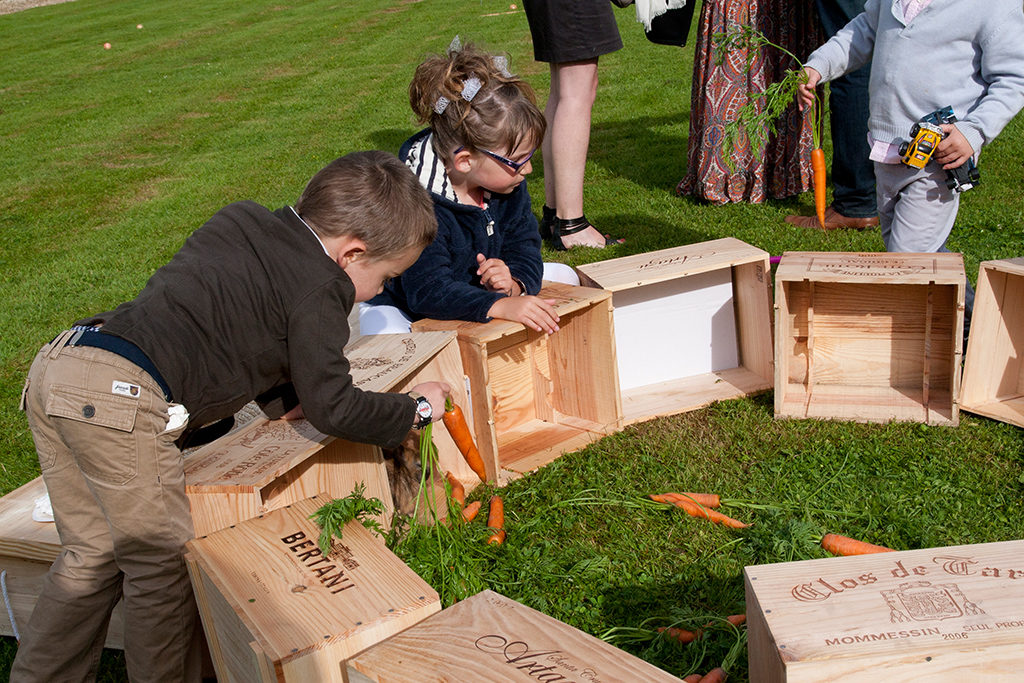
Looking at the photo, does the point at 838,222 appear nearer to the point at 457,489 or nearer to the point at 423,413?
the point at 457,489

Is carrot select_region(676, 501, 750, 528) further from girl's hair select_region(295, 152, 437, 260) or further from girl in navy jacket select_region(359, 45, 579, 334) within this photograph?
girl's hair select_region(295, 152, 437, 260)

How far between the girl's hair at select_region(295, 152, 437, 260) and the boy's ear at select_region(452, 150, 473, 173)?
0.80m

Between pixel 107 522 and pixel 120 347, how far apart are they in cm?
51

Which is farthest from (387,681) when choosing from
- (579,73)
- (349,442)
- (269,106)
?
(269,106)

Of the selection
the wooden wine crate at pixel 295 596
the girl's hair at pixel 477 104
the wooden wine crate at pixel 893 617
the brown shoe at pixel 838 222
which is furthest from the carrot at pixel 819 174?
the wooden wine crate at pixel 295 596


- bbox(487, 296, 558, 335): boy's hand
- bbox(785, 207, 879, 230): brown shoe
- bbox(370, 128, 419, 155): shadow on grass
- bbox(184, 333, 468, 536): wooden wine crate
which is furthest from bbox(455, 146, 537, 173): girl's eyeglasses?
bbox(370, 128, 419, 155): shadow on grass

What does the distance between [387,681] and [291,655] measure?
0.76 feet

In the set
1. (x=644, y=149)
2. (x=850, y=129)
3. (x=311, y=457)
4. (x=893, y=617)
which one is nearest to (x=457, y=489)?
(x=311, y=457)

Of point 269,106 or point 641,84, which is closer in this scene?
point 641,84

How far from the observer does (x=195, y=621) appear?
2.64m

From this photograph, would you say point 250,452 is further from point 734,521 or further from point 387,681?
point 734,521

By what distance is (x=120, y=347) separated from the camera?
8.05ft

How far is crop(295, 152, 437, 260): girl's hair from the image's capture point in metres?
2.69

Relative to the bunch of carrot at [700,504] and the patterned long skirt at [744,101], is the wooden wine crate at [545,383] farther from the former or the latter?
the patterned long skirt at [744,101]
